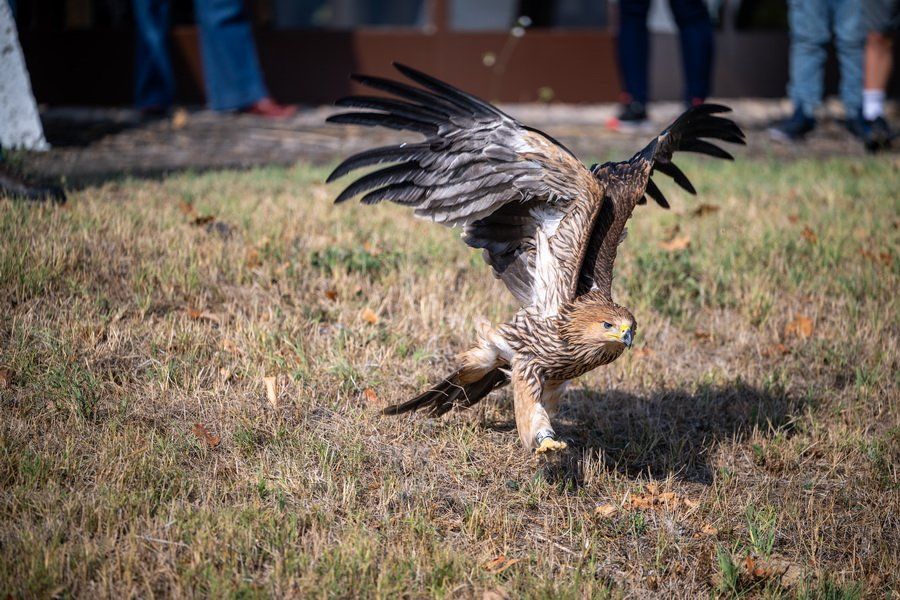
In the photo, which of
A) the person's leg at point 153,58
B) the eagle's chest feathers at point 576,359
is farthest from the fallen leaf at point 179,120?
the eagle's chest feathers at point 576,359

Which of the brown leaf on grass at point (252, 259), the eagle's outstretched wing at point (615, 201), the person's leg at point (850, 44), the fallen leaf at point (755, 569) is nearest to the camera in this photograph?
the fallen leaf at point (755, 569)

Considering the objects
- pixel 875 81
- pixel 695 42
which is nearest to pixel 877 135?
pixel 875 81

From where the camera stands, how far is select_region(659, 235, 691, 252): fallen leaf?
6074 millimetres

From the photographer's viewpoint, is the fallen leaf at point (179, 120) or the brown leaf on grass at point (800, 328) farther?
the fallen leaf at point (179, 120)

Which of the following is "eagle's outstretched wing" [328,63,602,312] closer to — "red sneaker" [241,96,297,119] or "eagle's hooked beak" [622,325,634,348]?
"eagle's hooked beak" [622,325,634,348]

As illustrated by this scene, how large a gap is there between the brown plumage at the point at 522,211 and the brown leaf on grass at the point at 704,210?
2.65m

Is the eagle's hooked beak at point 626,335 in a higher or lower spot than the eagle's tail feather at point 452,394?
higher

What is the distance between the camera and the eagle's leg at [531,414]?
11.7 feet

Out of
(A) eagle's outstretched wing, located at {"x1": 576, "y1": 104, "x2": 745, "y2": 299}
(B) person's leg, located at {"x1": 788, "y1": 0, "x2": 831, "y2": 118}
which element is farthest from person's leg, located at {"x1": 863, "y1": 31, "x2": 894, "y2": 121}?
(A) eagle's outstretched wing, located at {"x1": 576, "y1": 104, "x2": 745, "y2": 299}

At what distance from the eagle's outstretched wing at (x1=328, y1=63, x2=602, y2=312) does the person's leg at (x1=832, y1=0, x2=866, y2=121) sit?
5950 millimetres

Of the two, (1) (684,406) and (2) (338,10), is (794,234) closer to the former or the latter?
(1) (684,406)

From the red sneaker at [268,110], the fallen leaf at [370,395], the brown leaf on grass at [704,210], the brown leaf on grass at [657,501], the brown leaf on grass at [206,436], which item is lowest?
the brown leaf on grass at [657,501]

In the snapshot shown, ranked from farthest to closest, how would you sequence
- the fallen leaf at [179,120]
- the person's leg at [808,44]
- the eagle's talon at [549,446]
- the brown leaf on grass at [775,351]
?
1. the fallen leaf at [179,120]
2. the person's leg at [808,44]
3. the brown leaf on grass at [775,351]
4. the eagle's talon at [549,446]

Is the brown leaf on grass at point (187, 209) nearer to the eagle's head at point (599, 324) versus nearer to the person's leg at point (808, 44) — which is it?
the eagle's head at point (599, 324)
